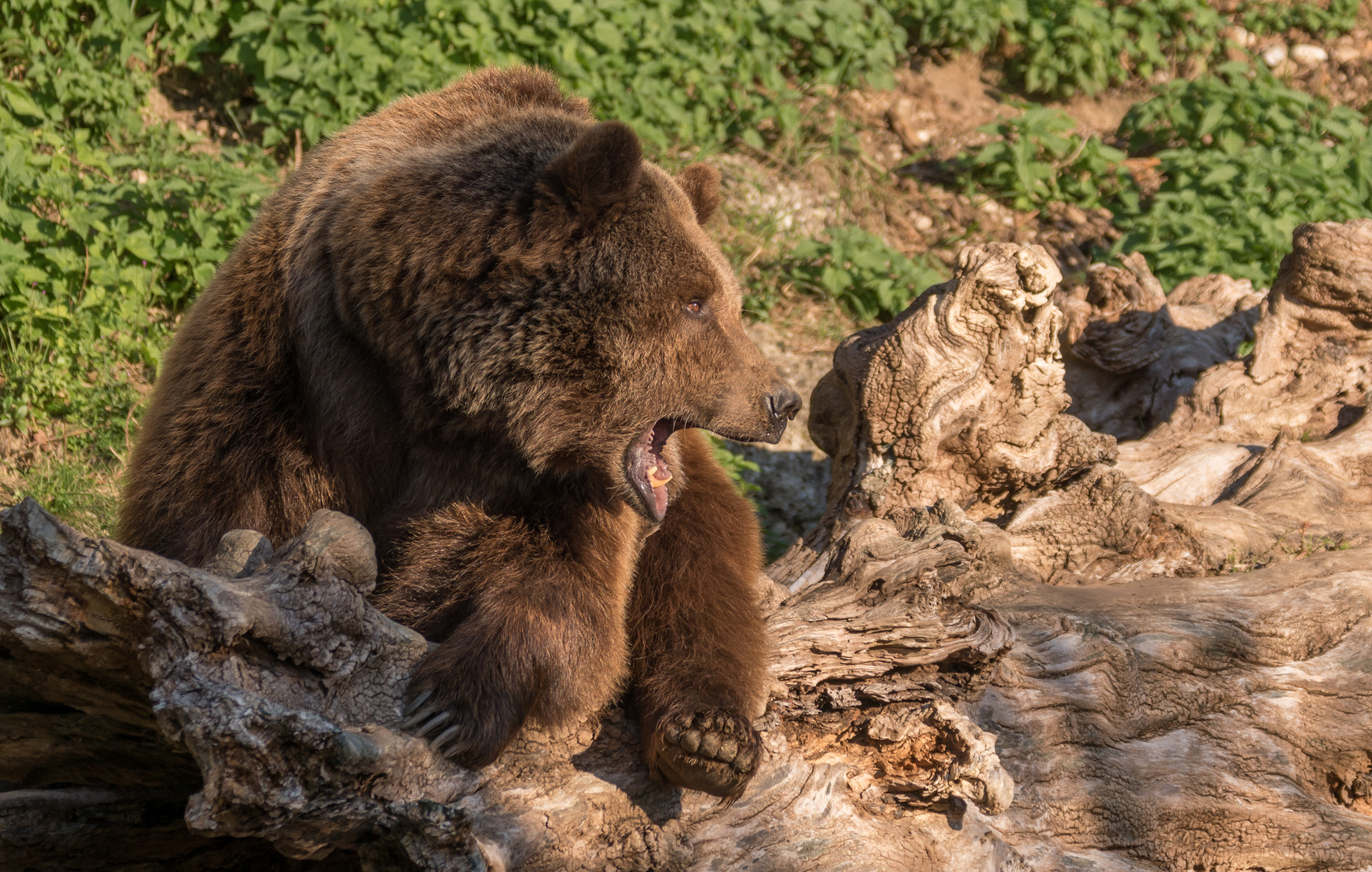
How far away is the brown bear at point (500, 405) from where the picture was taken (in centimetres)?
283

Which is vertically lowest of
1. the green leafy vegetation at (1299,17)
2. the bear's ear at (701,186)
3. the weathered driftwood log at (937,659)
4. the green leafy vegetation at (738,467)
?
the green leafy vegetation at (738,467)

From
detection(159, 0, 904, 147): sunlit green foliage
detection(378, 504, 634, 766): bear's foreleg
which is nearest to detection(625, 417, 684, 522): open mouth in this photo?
detection(378, 504, 634, 766): bear's foreleg

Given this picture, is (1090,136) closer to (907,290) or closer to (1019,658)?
(907,290)

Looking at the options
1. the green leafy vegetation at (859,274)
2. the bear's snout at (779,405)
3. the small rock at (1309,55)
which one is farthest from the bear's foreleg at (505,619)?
the small rock at (1309,55)

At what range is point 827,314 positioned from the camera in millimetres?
→ 6602

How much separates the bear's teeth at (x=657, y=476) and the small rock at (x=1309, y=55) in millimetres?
7978

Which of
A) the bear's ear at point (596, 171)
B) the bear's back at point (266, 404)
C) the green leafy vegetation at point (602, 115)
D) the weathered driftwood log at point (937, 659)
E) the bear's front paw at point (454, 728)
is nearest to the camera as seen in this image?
the weathered driftwood log at point (937, 659)

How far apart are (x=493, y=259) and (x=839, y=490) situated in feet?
6.59

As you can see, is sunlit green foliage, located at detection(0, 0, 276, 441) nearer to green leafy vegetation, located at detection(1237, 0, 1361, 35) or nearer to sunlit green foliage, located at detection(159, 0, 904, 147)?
sunlit green foliage, located at detection(159, 0, 904, 147)

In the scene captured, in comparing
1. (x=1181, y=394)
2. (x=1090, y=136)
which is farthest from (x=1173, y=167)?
(x=1181, y=394)

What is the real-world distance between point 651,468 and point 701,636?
18.5 inches

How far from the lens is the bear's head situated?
2.84 meters

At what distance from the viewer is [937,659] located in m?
3.13

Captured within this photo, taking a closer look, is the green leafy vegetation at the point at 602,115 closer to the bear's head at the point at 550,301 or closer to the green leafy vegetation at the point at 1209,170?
the green leafy vegetation at the point at 1209,170
